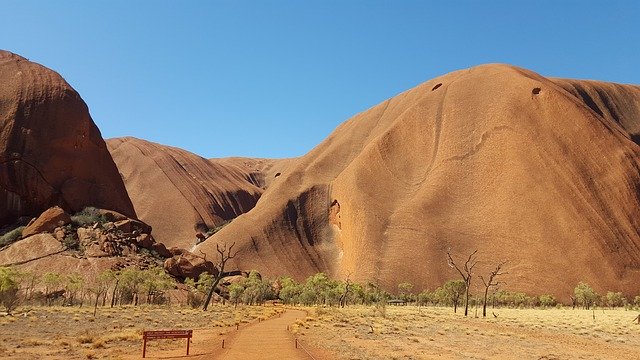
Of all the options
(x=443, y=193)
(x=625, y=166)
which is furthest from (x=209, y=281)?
(x=625, y=166)

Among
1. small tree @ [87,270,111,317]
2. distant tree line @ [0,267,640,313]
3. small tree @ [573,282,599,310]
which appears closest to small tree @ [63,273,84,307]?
distant tree line @ [0,267,640,313]

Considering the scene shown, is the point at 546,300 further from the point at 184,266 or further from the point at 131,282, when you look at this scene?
the point at 131,282

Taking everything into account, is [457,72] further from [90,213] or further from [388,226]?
[90,213]

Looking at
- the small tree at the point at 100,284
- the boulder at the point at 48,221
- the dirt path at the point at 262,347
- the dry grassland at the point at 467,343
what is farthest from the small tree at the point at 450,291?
the boulder at the point at 48,221

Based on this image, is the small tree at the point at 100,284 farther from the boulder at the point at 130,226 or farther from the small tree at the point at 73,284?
the boulder at the point at 130,226

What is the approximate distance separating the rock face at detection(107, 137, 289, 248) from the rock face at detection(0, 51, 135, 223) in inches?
2139

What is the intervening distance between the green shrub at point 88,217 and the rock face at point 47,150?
139 inches

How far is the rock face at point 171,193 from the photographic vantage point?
485 feet

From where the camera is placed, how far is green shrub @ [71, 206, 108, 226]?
243 ft

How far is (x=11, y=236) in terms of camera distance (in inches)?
2717

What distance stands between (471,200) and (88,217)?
253 ft

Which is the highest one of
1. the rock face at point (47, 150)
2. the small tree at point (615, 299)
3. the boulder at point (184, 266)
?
the rock face at point (47, 150)

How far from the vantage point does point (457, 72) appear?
147625mm

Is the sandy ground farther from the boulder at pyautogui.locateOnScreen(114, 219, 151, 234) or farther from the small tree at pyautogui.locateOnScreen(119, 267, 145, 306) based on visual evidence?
the boulder at pyautogui.locateOnScreen(114, 219, 151, 234)
